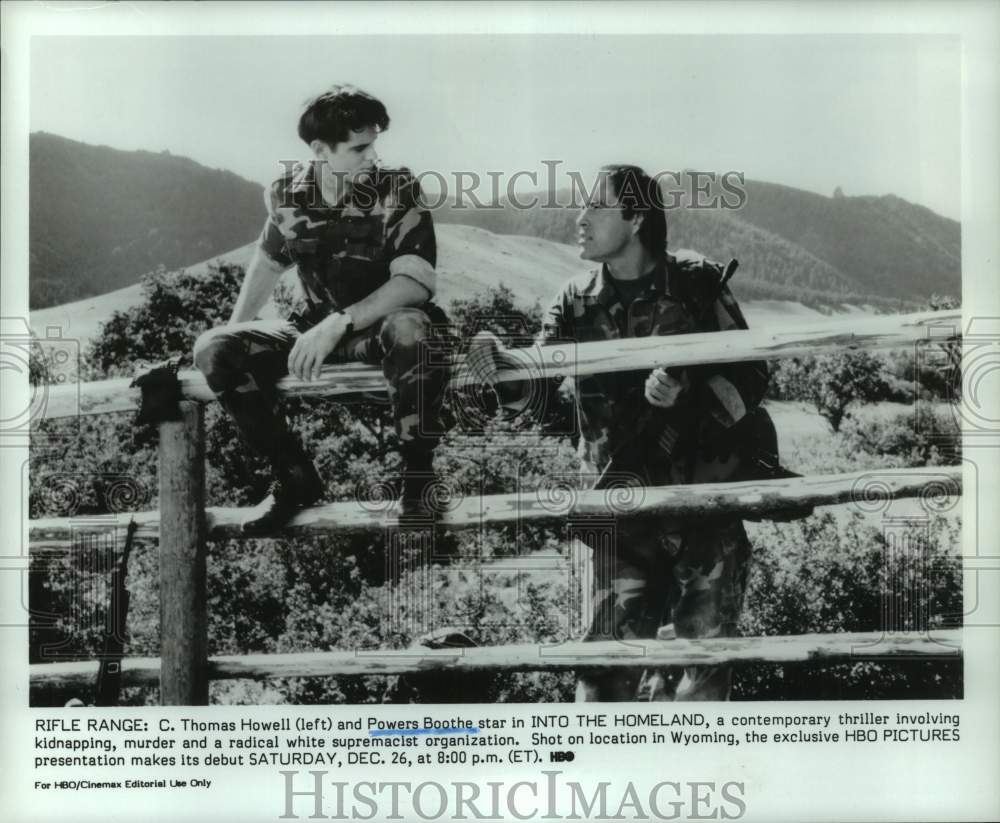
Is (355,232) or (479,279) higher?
(355,232)

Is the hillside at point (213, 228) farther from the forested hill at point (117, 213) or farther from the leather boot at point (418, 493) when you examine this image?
the leather boot at point (418, 493)

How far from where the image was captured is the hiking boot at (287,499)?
3.74m

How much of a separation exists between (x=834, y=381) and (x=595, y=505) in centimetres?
91

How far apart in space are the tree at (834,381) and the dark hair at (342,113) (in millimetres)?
1598

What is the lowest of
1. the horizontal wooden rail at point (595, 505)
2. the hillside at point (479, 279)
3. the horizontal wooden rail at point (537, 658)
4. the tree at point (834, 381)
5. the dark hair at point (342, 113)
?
the horizontal wooden rail at point (537, 658)

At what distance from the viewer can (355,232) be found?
373 centimetres

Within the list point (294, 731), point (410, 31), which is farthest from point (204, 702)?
point (410, 31)

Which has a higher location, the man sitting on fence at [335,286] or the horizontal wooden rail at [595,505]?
the man sitting on fence at [335,286]

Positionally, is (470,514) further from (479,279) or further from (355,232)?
(355,232)

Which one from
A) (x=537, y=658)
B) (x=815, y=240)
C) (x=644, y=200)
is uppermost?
(x=644, y=200)

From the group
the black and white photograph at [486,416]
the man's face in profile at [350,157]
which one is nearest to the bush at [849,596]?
the black and white photograph at [486,416]

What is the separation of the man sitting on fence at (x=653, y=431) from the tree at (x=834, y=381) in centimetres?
9

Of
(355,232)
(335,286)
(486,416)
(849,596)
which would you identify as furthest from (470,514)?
(849,596)

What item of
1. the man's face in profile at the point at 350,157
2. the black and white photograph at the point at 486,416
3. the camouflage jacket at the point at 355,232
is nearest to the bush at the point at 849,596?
the black and white photograph at the point at 486,416
